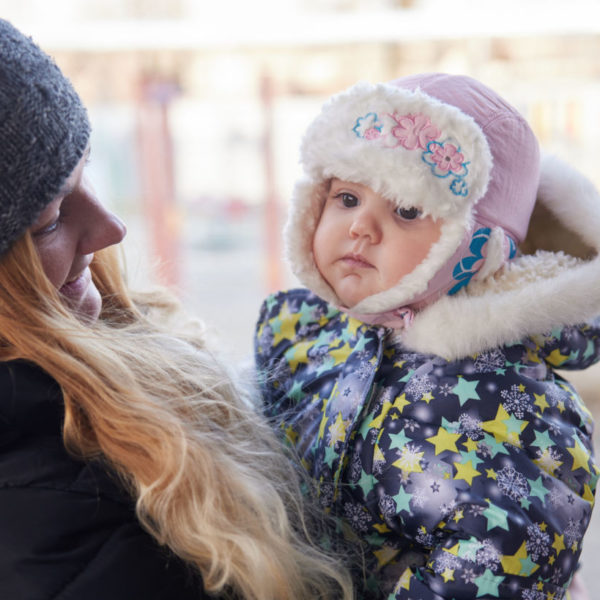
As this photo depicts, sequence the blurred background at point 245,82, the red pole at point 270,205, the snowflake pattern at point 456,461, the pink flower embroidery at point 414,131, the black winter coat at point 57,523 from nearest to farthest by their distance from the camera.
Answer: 1. the black winter coat at point 57,523
2. the snowflake pattern at point 456,461
3. the pink flower embroidery at point 414,131
4. the blurred background at point 245,82
5. the red pole at point 270,205

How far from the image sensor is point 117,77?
9.41ft

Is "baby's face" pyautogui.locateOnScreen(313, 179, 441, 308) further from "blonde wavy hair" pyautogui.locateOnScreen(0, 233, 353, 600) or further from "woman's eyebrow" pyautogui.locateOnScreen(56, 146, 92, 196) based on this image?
"woman's eyebrow" pyautogui.locateOnScreen(56, 146, 92, 196)

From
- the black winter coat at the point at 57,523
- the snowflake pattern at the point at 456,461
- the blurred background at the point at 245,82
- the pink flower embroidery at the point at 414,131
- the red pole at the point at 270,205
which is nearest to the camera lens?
the black winter coat at the point at 57,523

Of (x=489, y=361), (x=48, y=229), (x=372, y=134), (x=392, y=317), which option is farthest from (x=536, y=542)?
(x=48, y=229)

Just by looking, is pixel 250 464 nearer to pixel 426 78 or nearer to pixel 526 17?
pixel 426 78

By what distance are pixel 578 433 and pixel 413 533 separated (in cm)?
27

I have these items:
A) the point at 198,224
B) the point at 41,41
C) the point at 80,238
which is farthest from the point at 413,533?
the point at 41,41

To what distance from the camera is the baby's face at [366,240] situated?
3.03 ft

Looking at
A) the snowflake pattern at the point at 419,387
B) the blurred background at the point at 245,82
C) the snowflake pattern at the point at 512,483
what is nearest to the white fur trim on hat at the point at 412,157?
the snowflake pattern at the point at 419,387

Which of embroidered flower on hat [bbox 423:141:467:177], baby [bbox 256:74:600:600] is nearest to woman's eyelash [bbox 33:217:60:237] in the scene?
baby [bbox 256:74:600:600]

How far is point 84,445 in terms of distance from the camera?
75cm

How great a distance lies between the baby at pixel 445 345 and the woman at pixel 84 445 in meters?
0.12

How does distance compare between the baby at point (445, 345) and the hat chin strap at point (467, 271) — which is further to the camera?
the hat chin strap at point (467, 271)

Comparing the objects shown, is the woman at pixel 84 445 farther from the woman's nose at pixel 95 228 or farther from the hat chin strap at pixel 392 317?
the hat chin strap at pixel 392 317
